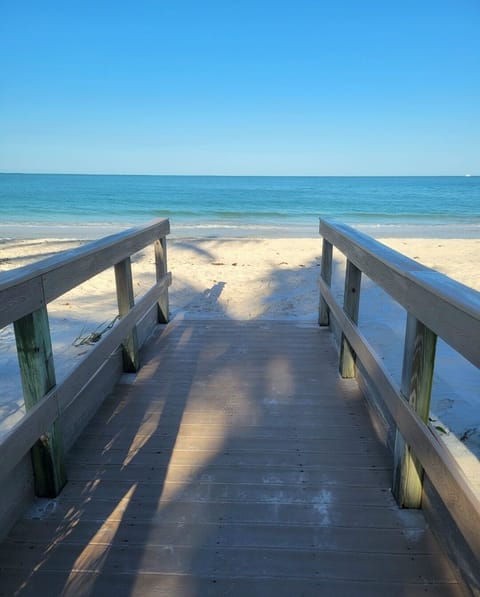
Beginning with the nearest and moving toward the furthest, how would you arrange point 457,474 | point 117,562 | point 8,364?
point 457,474 → point 117,562 → point 8,364

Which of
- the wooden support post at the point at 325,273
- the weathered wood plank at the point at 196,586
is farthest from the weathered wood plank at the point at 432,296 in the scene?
the wooden support post at the point at 325,273

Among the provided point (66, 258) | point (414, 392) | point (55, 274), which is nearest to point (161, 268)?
point (66, 258)

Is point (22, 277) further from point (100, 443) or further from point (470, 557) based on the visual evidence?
point (470, 557)

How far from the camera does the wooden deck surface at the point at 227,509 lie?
1748 millimetres

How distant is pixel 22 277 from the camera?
182 centimetres

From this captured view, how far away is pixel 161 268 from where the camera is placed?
16.2 feet

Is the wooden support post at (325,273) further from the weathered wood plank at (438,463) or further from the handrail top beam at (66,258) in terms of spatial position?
the weathered wood plank at (438,463)

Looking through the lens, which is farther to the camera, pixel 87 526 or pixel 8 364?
pixel 8 364

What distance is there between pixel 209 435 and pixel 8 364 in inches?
88.4

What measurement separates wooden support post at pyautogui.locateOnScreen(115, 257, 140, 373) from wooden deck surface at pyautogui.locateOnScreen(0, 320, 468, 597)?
0.78 feet

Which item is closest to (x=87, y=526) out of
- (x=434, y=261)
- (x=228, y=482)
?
(x=228, y=482)

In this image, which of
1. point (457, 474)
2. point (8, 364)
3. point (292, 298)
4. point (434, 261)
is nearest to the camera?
point (457, 474)

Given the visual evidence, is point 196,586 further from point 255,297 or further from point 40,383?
point 255,297

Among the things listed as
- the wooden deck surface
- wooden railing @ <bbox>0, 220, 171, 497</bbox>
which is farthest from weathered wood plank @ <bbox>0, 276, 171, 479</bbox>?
the wooden deck surface
